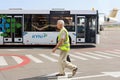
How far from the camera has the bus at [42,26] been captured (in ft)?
84.8

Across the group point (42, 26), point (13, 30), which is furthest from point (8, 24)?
point (42, 26)

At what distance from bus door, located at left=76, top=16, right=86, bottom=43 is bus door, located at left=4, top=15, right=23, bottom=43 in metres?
Answer: 4.34

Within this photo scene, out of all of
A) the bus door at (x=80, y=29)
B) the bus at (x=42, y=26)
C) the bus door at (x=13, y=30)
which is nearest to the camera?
the bus door at (x=13, y=30)

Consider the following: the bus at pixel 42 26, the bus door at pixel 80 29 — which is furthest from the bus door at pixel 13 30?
the bus door at pixel 80 29

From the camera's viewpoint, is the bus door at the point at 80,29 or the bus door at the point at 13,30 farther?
the bus door at the point at 80,29

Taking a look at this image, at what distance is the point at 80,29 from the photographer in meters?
26.2

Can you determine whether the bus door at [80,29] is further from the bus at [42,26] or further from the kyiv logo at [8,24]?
the kyiv logo at [8,24]

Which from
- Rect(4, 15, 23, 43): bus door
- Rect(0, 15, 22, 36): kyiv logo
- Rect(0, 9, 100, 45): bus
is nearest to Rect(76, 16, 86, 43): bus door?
Rect(0, 9, 100, 45): bus

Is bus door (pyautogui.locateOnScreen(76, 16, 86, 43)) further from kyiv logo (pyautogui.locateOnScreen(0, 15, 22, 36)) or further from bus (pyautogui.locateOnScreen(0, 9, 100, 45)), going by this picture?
kyiv logo (pyautogui.locateOnScreen(0, 15, 22, 36))

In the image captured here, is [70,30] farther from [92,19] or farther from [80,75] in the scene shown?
[80,75]

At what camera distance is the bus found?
2586 centimetres

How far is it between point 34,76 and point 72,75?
1337mm

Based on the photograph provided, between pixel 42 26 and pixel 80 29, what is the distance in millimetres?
2932

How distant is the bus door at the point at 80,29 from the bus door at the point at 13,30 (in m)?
4.34
